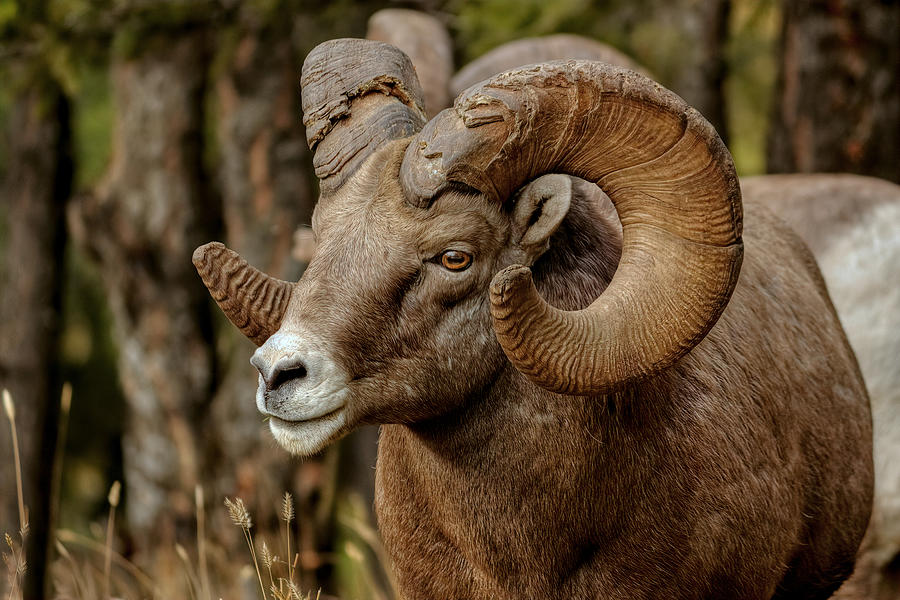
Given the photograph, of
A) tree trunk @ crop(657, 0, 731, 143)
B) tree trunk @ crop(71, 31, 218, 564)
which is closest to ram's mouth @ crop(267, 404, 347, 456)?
tree trunk @ crop(71, 31, 218, 564)

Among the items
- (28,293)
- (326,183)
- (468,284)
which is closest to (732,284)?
(468,284)

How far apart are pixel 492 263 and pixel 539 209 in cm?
25

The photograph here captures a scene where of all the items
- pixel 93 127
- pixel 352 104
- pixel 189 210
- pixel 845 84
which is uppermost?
pixel 352 104

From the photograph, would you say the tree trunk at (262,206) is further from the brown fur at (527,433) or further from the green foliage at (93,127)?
the brown fur at (527,433)

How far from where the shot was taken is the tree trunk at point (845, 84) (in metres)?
8.34

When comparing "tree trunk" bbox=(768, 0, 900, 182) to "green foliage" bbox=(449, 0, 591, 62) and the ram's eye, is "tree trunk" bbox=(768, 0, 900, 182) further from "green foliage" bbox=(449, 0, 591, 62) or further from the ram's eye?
the ram's eye

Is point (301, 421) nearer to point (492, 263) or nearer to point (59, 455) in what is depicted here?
point (492, 263)

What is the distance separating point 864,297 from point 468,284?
4.38 metres

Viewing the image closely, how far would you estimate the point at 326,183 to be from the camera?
419cm

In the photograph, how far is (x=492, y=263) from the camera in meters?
3.93

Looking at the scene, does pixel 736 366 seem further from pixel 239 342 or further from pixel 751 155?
pixel 751 155

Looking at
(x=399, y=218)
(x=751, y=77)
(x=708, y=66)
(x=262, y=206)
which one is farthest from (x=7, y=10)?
(x=751, y=77)

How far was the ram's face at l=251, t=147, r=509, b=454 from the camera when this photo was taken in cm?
367

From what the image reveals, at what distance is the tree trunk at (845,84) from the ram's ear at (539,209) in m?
5.22
